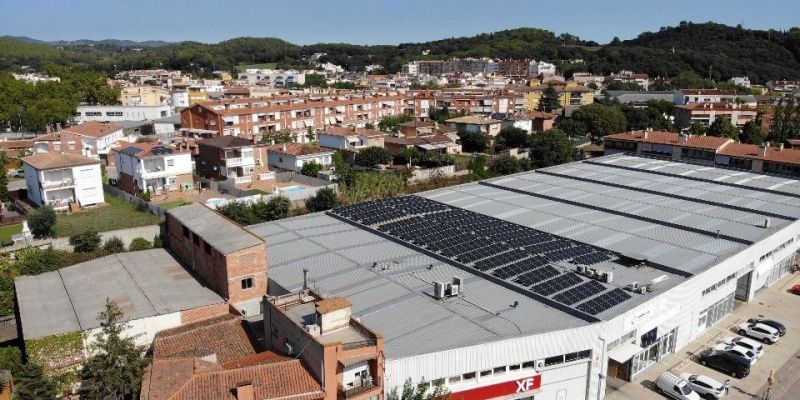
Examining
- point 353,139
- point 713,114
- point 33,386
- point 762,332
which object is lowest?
point 762,332

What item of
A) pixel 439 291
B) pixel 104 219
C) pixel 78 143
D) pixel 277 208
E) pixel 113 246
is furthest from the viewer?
pixel 78 143

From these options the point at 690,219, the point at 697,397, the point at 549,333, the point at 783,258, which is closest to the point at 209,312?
the point at 549,333

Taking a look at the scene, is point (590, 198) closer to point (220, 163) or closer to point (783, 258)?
point (783, 258)

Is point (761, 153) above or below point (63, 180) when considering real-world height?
above

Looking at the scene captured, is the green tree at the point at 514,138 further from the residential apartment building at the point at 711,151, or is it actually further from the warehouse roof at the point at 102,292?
the warehouse roof at the point at 102,292

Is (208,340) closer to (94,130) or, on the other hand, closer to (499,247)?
(499,247)

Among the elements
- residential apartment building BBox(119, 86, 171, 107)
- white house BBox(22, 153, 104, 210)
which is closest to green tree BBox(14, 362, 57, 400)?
white house BBox(22, 153, 104, 210)

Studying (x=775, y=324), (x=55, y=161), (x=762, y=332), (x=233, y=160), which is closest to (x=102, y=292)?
(x=55, y=161)
